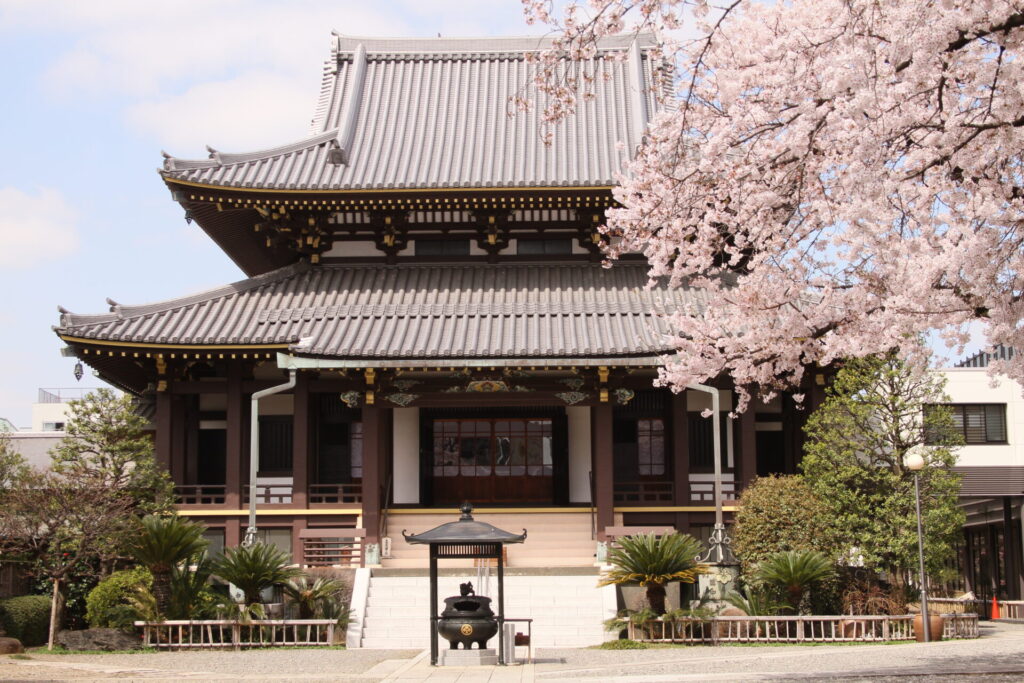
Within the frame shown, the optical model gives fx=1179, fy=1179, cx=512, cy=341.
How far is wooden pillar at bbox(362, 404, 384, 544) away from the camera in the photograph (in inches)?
943

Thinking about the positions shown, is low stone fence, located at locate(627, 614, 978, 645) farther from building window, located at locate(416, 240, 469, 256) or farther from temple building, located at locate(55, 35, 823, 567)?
building window, located at locate(416, 240, 469, 256)

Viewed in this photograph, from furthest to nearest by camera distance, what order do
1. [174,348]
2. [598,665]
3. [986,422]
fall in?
[986,422]
[174,348]
[598,665]

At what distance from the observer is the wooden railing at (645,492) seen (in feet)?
82.4

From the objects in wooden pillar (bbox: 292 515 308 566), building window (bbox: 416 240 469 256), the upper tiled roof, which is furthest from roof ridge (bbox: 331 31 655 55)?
wooden pillar (bbox: 292 515 308 566)

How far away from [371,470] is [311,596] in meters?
4.04

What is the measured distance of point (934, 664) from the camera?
1498cm

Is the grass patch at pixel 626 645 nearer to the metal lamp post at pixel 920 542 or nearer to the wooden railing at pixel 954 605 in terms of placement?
the metal lamp post at pixel 920 542

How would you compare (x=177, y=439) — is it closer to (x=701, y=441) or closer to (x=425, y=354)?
(x=425, y=354)

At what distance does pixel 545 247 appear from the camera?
91.9 ft

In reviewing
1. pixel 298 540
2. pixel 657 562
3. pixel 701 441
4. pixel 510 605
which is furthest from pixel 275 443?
pixel 657 562

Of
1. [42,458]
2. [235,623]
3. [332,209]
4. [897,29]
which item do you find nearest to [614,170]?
[332,209]

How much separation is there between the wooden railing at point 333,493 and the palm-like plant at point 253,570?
4.21 metres

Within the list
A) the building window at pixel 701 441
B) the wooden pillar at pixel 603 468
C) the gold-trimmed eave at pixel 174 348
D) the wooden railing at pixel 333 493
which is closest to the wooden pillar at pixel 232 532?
the wooden railing at pixel 333 493

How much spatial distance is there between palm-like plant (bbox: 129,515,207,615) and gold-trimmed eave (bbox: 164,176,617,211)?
8329 mm
